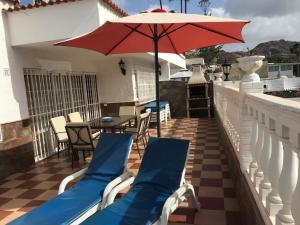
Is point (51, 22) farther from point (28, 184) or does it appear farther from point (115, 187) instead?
point (115, 187)

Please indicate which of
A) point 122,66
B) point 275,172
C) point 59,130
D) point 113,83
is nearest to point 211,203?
point 275,172

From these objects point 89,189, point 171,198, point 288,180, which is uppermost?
point 288,180

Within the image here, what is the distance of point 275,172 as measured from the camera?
2.02 m

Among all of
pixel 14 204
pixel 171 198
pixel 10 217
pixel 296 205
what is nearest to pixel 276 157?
pixel 296 205

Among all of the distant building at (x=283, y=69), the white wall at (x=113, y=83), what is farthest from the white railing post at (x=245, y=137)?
the distant building at (x=283, y=69)

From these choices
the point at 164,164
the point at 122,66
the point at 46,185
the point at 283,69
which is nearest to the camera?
the point at 164,164

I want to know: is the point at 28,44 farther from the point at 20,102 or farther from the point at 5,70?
the point at 20,102

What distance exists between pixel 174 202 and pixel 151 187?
1.74ft

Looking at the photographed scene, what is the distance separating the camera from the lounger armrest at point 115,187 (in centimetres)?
347

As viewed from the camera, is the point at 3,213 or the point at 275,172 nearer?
the point at 275,172

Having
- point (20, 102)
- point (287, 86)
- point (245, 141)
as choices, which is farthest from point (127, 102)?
point (287, 86)

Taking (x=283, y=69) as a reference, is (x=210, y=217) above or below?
below

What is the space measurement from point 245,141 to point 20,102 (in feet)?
16.8

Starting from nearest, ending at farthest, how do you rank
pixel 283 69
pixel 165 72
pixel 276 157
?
pixel 276 157 → pixel 165 72 → pixel 283 69
